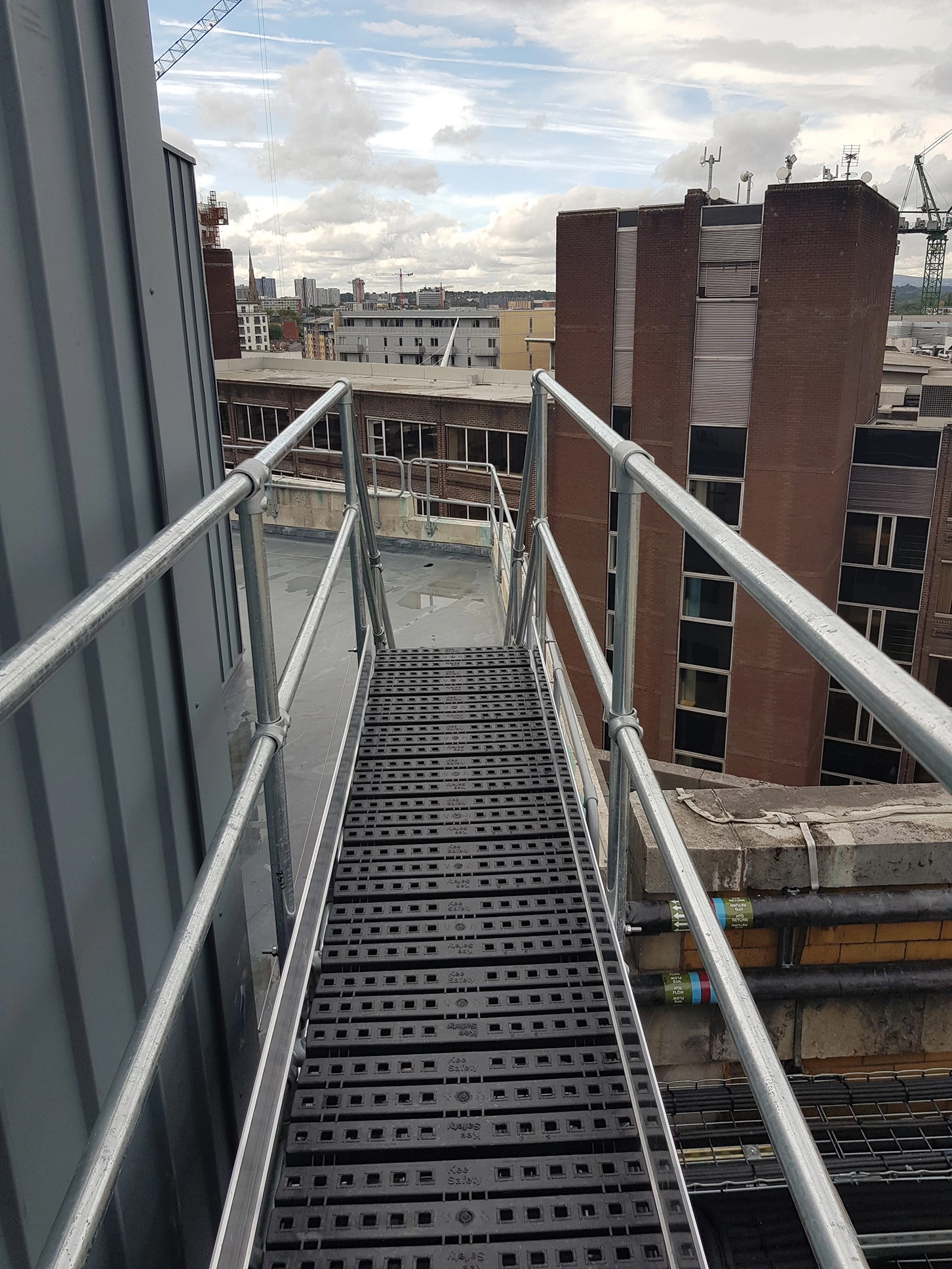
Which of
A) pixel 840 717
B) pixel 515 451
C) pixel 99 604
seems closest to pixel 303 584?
pixel 99 604

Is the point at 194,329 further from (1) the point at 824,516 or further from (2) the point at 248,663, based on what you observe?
(1) the point at 824,516

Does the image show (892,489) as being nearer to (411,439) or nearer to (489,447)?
(489,447)

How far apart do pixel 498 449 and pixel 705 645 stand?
9438 mm

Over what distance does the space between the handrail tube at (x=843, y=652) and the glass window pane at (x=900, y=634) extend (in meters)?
17.5

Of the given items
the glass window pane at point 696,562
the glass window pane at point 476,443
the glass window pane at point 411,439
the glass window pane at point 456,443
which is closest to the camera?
the glass window pane at point 696,562

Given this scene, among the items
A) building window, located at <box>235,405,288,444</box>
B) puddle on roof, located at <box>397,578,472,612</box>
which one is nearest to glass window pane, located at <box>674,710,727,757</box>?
puddle on roof, located at <box>397,578,472,612</box>

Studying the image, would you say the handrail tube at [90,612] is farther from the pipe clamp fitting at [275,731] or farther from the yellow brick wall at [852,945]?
the yellow brick wall at [852,945]

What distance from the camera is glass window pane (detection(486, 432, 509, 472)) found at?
2414 cm

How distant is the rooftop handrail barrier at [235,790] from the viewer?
915 millimetres

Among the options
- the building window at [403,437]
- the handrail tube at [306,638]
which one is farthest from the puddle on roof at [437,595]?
the building window at [403,437]

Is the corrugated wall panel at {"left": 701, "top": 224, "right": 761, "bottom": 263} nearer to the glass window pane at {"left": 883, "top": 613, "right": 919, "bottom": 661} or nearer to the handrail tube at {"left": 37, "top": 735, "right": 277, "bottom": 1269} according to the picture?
the glass window pane at {"left": 883, "top": 613, "right": 919, "bottom": 661}

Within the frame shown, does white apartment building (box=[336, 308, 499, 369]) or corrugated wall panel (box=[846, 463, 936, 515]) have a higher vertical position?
white apartment building (box=[336, 308, 499, 369])

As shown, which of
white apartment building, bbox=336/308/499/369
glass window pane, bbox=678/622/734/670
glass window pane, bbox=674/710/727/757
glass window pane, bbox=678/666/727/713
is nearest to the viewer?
glass window pane, bbox=678/622/734/670

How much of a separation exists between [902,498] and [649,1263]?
17.3 meters
